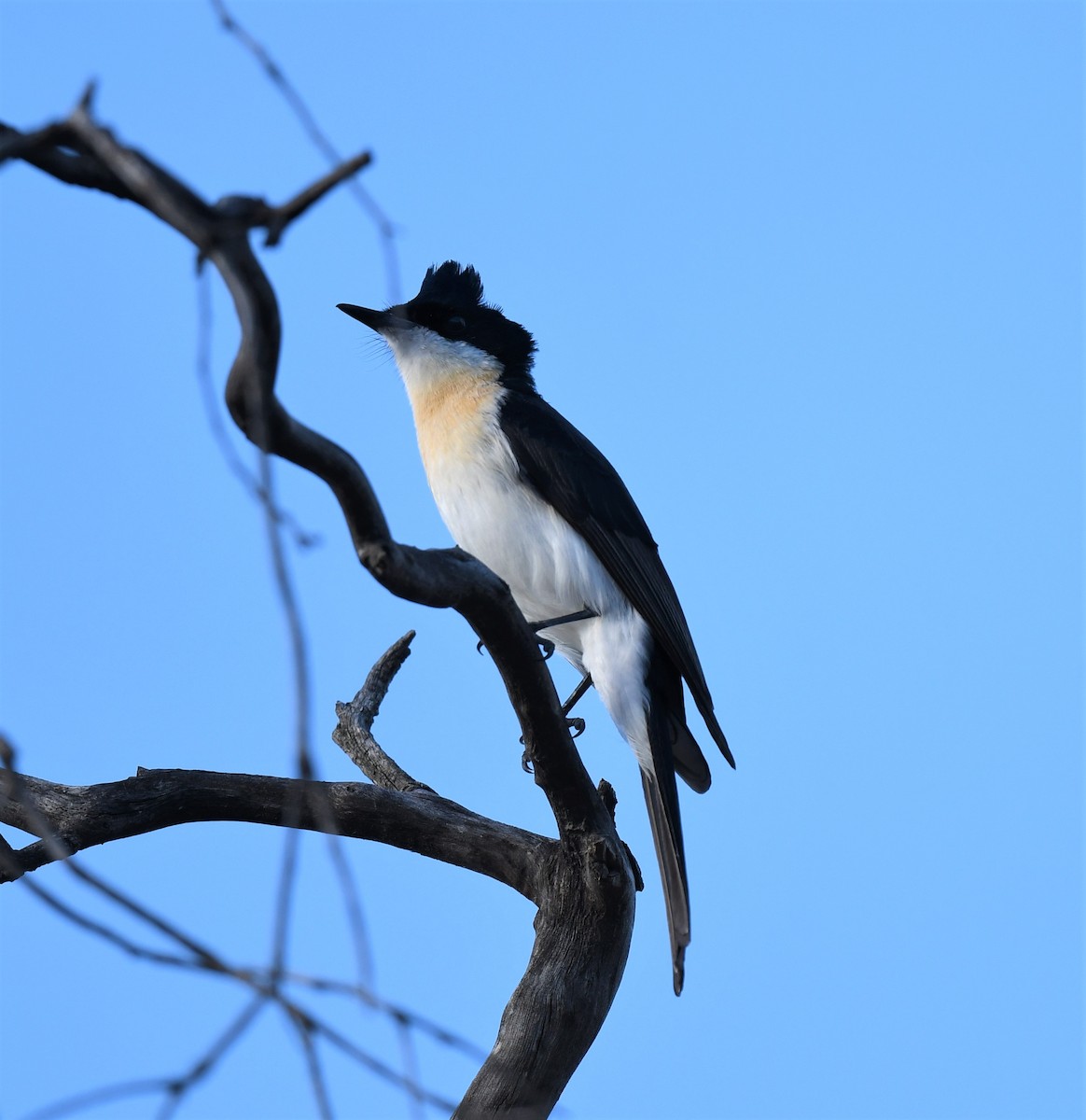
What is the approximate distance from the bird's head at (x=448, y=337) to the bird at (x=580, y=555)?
0.73ft

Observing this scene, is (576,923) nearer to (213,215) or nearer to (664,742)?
(664,742)

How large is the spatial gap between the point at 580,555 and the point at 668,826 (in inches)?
40.9

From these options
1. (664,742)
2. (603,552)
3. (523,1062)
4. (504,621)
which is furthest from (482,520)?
(523,1062)

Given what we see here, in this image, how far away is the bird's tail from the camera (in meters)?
4.13

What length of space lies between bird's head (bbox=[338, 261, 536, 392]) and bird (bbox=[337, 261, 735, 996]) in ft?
0.73

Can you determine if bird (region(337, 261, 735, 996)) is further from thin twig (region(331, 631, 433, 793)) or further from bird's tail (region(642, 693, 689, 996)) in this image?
thin twig (region(331, 631, 433, 793))

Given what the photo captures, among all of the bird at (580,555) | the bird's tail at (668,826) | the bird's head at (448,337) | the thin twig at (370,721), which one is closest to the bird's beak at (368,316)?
the bird's head at (448,337)

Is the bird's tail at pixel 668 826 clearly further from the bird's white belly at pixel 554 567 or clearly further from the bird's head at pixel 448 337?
the bird's head at pixel 448 337

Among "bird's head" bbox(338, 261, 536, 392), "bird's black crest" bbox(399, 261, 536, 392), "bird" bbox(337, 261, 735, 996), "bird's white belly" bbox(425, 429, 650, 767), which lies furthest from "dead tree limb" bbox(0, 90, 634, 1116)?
"bird's black crest" bbox(399, 261, 536, 392)

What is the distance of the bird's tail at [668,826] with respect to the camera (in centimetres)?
413

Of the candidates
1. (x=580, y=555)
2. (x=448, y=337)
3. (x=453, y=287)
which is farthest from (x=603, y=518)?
(x=453, y=287)

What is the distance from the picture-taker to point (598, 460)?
16.1 feet

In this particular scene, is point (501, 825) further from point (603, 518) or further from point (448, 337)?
point (448, 337)

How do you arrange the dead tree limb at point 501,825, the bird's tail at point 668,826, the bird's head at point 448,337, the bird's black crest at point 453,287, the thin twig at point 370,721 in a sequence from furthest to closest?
the bird's black crest at point 453,287
the bird's head at point 448,337
the thin twig at point 370,721
the bird's tail at point 668,826
the dead tree limb at point 501,825
